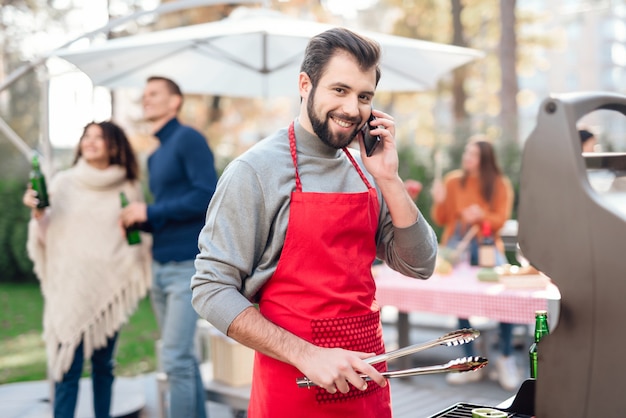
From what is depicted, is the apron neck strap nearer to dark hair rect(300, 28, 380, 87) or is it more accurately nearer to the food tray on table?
dark hair rect(300, 28, 380, 87)

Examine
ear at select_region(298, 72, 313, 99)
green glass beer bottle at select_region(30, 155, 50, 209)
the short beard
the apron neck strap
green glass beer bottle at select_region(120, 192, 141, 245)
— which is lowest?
green glass beer bottle at select_region(120, 192, 141, 245)

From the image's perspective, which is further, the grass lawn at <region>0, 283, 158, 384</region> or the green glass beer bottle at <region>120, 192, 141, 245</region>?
the grass lawn at <region>0, 283, 158, 384</region>

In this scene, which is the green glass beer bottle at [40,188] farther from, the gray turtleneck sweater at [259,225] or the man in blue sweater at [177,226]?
the gray turtleneck sweater at [259,225]

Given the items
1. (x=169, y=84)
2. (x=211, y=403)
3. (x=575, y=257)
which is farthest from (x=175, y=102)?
(x=575, y=257)

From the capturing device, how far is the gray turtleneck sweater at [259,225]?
1634mm

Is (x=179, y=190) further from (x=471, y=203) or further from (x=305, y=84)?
(x=471, y=203)

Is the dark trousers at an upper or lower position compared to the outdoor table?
lower

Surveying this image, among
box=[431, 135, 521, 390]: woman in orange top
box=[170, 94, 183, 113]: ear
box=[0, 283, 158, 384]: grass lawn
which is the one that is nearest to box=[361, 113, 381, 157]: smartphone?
box=[170, 94, 183, 113]: ear

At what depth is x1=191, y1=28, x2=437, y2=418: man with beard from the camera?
64.8 inches

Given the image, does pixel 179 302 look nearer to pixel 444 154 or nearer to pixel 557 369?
pixel 557 369

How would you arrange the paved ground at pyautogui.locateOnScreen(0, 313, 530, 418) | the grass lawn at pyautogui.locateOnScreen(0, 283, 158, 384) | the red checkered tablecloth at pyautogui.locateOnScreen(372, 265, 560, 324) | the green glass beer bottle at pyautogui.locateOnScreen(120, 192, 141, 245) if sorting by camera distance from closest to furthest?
the green glass beer bottle at pyautogui.locateOnScreen(120, 192, 141, 245), the red checkered tablecloth at pyautogui.locateOnScreen(372, 265, 560, 324), the paved ground at pyautogui.locateOnScreen(0, 313, 530, 418), the grass lawn at pyautogui.locateOnScreen(0, 283, 158, 384)

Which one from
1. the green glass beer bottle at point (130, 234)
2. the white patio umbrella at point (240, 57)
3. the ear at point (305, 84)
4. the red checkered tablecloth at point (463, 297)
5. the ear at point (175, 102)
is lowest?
the red checkered tablecloth at point (463, 297)

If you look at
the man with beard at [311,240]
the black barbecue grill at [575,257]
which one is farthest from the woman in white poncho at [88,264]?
the black barbecue grill at [575,257]

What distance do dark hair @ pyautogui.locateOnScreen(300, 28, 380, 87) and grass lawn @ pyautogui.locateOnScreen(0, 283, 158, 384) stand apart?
15.3 ft
